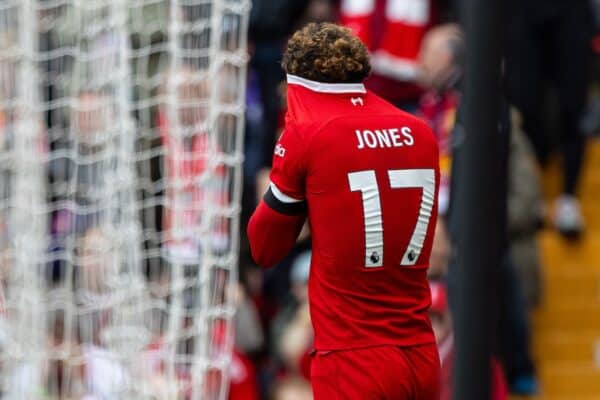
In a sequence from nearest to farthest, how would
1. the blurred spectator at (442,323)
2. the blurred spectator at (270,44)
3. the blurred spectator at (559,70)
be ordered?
the blurred spectator at (442,323) < the blurred spectator at (270,44) < the blurred spectator at (559,70)

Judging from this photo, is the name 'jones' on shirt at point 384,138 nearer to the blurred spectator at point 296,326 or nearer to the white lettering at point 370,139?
the white lettering at point 370,139

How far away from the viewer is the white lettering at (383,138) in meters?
4.92

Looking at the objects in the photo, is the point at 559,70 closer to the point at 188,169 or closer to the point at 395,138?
the point at 188,169

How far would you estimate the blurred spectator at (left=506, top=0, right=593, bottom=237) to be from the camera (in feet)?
30.2

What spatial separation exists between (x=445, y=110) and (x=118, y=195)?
1622 millimetres

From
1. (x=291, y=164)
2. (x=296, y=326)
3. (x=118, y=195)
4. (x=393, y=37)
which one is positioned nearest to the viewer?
(x=291, y=164)

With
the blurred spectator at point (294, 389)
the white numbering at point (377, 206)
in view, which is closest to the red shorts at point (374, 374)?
the white numbering at point (377, 206)

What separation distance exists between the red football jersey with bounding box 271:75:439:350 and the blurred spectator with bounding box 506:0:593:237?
4191 millimetres

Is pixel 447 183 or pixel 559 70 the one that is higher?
pixel 559 70

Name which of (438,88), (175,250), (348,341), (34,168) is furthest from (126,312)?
(348,341)

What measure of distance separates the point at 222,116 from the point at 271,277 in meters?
1.10

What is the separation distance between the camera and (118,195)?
8.05m

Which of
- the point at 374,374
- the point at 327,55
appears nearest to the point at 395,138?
the point at 327,55

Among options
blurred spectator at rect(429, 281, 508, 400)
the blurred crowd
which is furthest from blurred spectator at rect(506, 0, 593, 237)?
blurred spectator at rect(429, 281, 508, 400)
